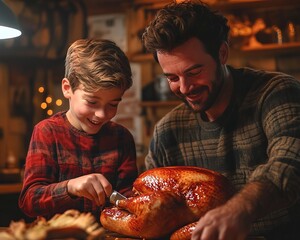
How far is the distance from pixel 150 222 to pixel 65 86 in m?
0.71

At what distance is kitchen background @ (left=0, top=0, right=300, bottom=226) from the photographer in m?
4.13

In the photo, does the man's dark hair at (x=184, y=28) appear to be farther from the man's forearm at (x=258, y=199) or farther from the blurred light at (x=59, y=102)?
the blurred light at (x=59, y=102)

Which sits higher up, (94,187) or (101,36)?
(101,36)

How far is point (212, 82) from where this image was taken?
6.01 feet

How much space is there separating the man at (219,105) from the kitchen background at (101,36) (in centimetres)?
217

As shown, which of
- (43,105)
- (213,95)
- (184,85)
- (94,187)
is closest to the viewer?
(94,187)

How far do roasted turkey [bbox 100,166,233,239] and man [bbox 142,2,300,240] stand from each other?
0.31 meters

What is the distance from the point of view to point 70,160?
5.43ft

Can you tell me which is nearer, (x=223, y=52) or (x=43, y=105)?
(x=223, y=52)

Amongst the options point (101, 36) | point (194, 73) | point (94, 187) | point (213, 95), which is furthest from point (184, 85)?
point (101, 36)

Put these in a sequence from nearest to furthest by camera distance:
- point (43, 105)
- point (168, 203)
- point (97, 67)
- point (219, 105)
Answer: point (168, 203)
point (97, 67)
point (219, 105)
point (43, 105)

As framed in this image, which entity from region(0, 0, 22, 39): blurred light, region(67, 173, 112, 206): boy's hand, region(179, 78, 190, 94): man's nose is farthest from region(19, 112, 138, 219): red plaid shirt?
region(0, 0, 22, 39): blurred light

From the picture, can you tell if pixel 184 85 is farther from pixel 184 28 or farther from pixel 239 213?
pixel 239 213

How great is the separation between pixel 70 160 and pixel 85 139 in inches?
3.8
